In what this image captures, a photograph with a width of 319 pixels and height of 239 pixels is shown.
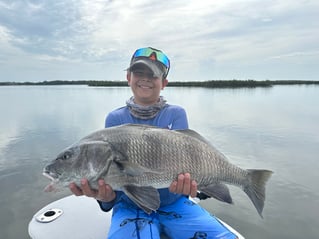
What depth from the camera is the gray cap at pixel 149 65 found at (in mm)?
3391

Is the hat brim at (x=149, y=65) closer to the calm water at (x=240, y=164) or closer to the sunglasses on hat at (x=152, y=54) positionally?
the sunglasses on hat at (x=152, y=54)

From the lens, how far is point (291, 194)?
6668 mm

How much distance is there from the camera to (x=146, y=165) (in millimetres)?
2594

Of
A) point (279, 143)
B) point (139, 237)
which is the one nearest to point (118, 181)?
point (139, 237)

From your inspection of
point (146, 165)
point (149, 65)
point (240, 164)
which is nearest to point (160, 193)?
point (146, 165)

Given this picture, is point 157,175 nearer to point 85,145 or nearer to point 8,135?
point 85,145

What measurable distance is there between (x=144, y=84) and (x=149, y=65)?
28 cm

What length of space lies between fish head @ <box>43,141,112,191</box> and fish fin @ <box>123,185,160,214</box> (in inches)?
12.5

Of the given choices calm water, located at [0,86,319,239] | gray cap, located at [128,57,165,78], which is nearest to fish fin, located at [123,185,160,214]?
gray cap, located at [128,57,165,78]

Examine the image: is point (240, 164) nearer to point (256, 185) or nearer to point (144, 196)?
point (256, 185)

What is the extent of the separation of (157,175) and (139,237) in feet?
2.37

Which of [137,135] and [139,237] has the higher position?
[137,135]

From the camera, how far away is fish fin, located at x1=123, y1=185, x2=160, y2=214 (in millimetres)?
2564

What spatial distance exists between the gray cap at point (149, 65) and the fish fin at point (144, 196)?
1.47 meters
